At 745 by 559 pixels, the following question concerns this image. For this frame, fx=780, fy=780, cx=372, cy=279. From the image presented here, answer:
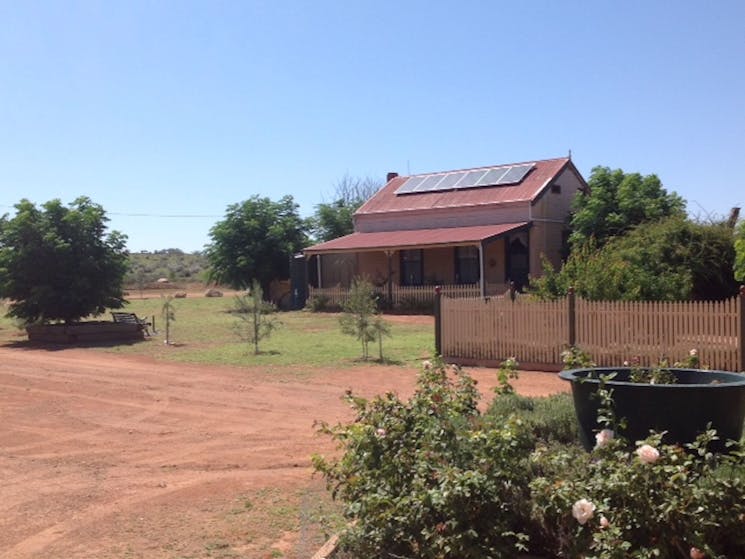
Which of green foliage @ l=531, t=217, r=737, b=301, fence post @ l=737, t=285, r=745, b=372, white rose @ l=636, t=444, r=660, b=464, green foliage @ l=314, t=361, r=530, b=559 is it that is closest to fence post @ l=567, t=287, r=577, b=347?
green foliage @ l=531, t=217, r=737, b=301

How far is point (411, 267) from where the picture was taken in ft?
118

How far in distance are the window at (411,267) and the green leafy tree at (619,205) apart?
7.05 meters

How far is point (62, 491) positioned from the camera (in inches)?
279

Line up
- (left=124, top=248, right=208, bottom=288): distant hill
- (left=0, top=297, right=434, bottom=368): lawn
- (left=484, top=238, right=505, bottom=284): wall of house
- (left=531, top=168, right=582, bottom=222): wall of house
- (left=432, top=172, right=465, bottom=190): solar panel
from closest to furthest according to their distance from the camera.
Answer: (left=0, top=297, right=434, bottom=368): lawn, (left=531, top=168, right=582, bottom=222): wall of house, (left=484, top=238, right=505, bottom=284): wall of house, (left=432, top=172, right=465, bottom=190): solar panel, (left=124, top=248, right=208, bottom=288): distant hill

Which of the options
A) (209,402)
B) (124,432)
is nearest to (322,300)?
(209,402)

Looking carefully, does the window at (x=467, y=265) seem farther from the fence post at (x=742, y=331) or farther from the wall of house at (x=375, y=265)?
the fence post at (x=742, y=331)

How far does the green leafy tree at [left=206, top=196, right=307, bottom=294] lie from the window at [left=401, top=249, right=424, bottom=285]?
618 centimetres

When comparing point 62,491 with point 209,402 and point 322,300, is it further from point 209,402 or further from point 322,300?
point 322,300

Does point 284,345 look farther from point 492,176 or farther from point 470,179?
point 470,179

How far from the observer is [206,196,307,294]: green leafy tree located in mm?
38938

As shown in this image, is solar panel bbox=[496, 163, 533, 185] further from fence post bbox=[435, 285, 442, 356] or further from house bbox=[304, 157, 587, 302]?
fence post bbox=[435, 285, 442, 356]

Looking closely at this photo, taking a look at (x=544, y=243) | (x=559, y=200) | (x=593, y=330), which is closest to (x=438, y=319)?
(x=593, y=330)

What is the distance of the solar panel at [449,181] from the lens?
122 feet

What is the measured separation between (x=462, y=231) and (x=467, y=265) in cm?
205
